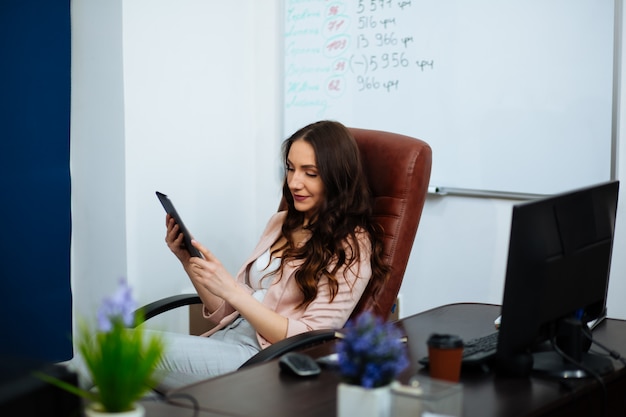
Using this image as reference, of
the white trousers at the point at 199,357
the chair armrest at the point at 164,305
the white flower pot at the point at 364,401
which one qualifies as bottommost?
the white trousers at the point at 199,357

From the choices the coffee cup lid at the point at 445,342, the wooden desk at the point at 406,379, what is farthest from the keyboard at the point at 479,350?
the coffee cup lid at the point at 445,342

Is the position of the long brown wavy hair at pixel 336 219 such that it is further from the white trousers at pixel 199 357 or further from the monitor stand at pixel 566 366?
the monitor stand at pixel 566 366

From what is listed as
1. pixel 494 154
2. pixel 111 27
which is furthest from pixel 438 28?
pixel 111 27

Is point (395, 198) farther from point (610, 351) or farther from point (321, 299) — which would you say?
point (610, 351)

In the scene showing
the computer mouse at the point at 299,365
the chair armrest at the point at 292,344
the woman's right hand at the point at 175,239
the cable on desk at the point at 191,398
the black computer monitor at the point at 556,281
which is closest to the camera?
the cable on desk at the point at 191,398

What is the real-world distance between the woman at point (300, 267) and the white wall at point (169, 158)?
27.4 inches

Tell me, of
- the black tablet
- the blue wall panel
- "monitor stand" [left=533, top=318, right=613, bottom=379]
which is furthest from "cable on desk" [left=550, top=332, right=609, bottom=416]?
the blue wall panel

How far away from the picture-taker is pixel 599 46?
2816mm

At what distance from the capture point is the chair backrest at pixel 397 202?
99.7 inches

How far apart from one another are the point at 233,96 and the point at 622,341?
216cm

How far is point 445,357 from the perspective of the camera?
5.47 feet

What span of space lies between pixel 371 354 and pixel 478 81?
6.38ft

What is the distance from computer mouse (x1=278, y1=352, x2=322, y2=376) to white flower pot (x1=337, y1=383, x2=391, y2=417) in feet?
1.12

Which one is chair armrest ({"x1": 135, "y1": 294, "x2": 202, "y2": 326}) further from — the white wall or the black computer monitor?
the black computer monitor
